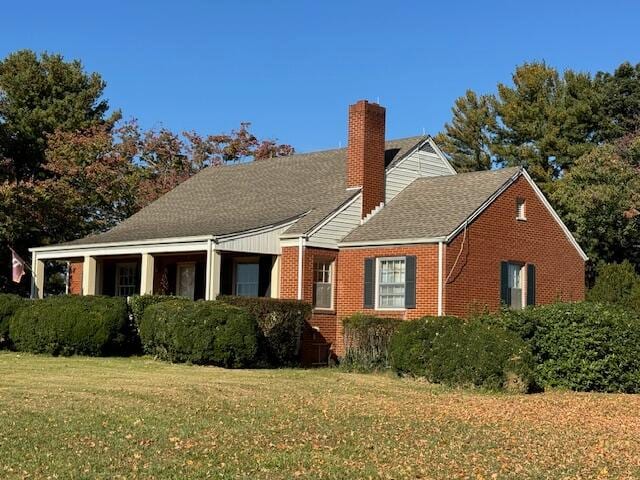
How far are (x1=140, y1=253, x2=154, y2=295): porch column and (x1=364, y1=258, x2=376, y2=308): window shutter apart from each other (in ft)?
18.5

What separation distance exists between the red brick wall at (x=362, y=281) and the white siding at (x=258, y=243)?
184 centimetres

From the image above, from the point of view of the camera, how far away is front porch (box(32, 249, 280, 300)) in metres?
22.3

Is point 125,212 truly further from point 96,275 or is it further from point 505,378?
point 505,378

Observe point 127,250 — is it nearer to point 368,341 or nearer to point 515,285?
point 368,341

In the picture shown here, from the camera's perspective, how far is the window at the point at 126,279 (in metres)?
27.5

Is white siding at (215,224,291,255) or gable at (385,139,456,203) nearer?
white siding at (215,224,291,255)

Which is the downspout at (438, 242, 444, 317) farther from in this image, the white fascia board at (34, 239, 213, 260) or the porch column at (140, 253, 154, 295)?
the porch column at (140, 253, 154, 295)

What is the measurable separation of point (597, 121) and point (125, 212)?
73.5 ft

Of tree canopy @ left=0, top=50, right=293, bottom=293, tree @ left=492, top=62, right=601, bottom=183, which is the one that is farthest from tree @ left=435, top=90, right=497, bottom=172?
tree canopy @ left=0, top=50, right=293, bottom=293

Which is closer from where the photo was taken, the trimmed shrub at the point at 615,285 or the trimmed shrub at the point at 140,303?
the trimmed shrub at the point at 140,303

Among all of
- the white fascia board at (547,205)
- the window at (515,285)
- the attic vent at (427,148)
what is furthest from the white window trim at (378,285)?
the attic vent at (427,148)

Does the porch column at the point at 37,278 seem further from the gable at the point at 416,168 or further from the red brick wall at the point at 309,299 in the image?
the gable at the point at 416,168

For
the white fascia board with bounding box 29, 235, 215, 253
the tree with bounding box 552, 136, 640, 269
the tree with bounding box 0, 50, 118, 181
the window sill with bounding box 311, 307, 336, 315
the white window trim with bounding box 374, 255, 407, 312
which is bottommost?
the window sill with bounding box 311, 307, 336, 315

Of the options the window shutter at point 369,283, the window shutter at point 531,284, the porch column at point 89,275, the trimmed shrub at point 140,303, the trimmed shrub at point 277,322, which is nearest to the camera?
the trimmed shrub at point 277,322
